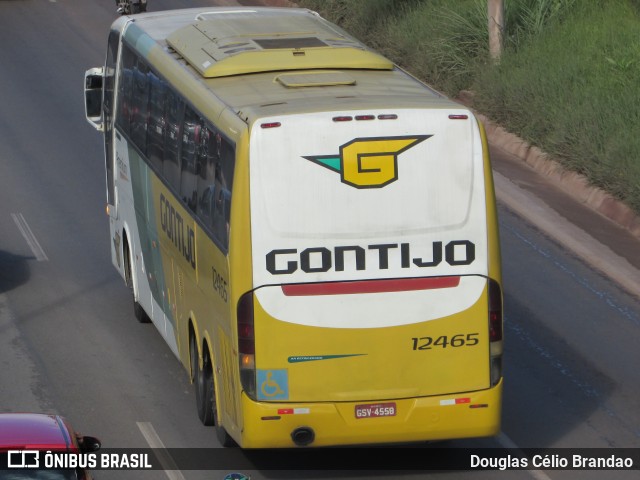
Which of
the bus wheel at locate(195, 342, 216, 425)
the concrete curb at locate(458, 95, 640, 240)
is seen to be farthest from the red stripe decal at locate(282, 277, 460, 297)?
the concrete curb at locate(458, 95, 640, 240)

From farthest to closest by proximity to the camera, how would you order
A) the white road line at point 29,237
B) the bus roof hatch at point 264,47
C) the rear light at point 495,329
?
the white road line at point 29,237 < the bus roof hatch at point 264,47 < the rear light at point 495,329

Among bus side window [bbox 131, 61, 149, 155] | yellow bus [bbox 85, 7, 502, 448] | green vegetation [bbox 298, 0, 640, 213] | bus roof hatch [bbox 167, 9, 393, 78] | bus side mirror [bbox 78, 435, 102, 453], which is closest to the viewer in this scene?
bus side mirror [bbox 78, 435, 102, 453]

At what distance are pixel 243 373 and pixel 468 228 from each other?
7.21ft

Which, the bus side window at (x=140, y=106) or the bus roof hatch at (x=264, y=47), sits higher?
the bus roof hatch at (x=264, y=47)

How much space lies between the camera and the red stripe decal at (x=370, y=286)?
1160 cm

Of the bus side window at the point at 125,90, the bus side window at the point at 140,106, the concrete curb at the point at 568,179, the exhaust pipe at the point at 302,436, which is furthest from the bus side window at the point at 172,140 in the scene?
the concrete curb at the point at 568,179

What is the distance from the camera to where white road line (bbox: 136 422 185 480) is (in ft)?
41.6

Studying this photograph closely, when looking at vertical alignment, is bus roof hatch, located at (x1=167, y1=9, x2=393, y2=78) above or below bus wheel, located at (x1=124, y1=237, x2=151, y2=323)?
above

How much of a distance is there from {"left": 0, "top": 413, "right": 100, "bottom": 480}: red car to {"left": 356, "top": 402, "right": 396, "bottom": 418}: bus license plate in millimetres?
2436

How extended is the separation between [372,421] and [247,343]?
1.24m

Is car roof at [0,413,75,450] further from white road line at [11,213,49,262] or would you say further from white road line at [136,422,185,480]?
white road line at [11,213,49,262]

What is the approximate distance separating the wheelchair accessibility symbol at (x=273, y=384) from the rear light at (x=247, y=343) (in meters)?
0.06

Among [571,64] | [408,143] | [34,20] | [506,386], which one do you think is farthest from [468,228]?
[34,20]

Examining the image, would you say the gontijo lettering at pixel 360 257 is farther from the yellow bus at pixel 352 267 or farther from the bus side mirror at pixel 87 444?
Answer: the bus side mirror at pixel 87 444
